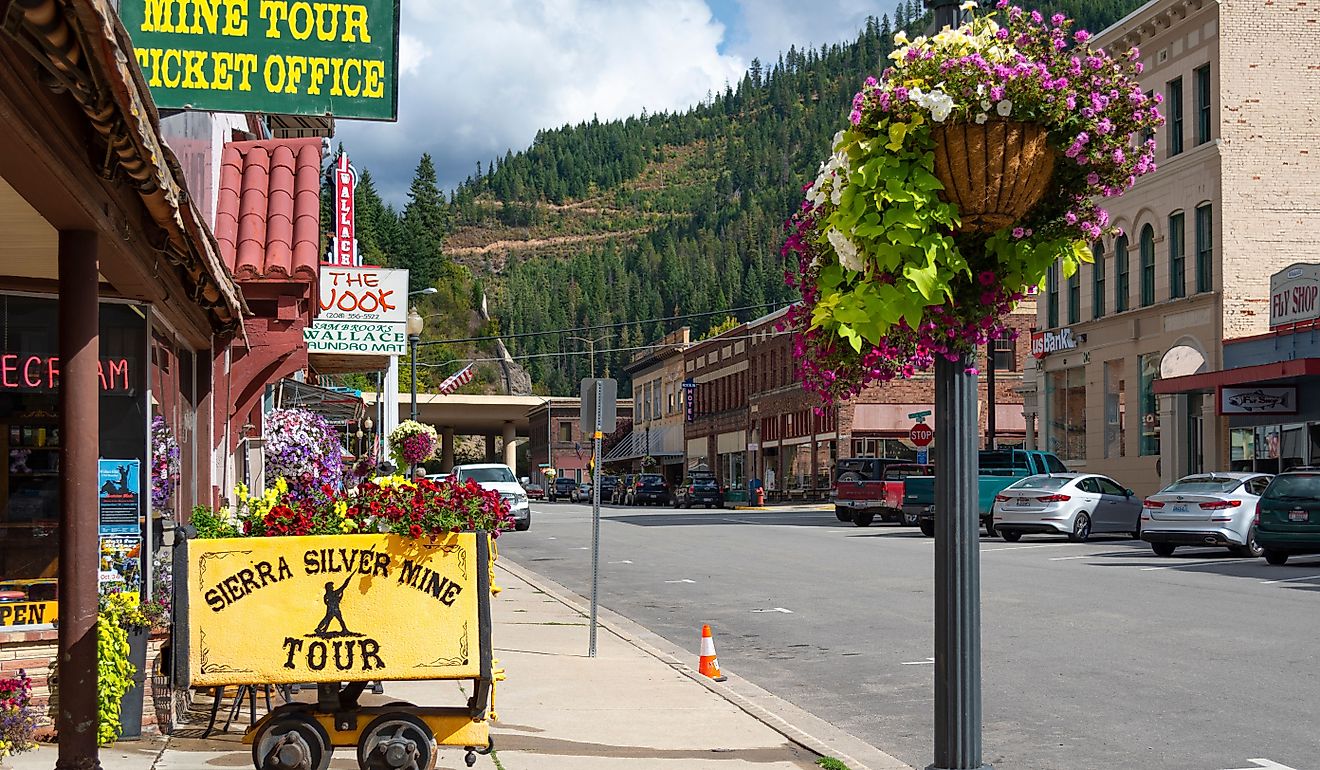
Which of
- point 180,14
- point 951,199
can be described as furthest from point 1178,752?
point 180,14

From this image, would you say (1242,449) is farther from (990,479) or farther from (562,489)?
(562,489)

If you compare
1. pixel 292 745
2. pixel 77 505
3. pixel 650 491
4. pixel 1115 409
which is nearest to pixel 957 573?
pixel 292 745

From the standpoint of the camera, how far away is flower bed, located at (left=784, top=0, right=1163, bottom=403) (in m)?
5.17

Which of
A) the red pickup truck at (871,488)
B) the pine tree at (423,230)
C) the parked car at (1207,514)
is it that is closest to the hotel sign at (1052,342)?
the red pickup truck at (871,488)

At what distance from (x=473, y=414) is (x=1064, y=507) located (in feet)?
275

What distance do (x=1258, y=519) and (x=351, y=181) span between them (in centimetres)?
1804

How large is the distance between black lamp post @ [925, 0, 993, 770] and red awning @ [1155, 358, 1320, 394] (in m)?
28.2

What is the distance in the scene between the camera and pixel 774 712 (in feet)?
32.6

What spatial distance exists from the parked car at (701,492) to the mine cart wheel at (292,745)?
189ft

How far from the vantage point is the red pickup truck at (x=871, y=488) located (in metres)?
38.3

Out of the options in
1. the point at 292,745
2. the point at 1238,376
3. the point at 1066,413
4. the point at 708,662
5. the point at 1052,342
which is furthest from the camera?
the point at 1052,342

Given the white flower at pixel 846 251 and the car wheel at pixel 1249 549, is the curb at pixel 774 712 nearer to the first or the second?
the white flower at pixel 846 251

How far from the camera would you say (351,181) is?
29141 mm

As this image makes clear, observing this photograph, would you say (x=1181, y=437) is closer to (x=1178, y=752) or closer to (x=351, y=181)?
(x=351, y=181)
